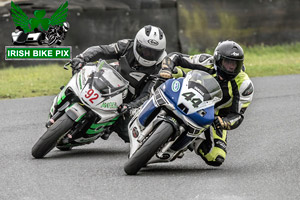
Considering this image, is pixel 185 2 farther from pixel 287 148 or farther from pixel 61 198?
pixel 61 198

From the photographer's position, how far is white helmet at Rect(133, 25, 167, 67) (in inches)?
327

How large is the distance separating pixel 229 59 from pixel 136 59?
4.98 ft

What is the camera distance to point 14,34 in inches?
585

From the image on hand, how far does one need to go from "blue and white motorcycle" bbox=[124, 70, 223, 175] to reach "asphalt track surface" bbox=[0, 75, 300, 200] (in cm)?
23

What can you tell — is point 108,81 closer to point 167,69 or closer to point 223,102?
point 167,69

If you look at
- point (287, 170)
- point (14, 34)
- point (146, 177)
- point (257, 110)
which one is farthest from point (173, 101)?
point (14, 34)

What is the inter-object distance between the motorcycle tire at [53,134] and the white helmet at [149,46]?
3.94 feet

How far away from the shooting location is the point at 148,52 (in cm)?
838

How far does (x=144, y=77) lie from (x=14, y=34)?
6867 mm

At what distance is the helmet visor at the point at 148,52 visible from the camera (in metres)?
8.36

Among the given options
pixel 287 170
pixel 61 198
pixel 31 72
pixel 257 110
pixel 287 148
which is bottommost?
pixel 31 72

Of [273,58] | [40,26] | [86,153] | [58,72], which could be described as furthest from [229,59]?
[273,58]

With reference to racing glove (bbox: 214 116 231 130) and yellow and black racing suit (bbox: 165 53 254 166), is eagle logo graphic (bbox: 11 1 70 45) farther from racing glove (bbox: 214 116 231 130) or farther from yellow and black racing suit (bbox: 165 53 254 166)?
racing glove (bbox: 214 116 231 130)

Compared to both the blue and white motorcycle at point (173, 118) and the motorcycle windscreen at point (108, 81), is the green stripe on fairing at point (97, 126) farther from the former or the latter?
the blue and white motorcycle at point (173, 118)
